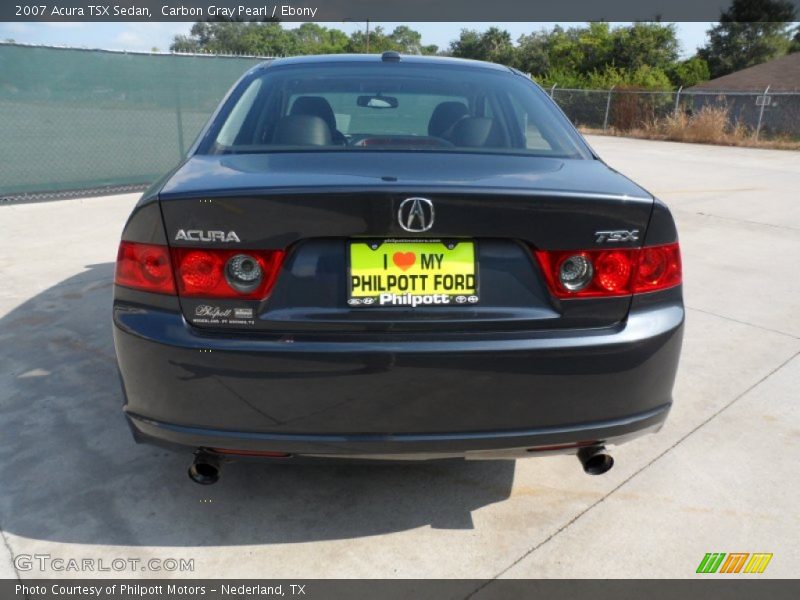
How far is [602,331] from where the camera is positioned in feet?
6.35

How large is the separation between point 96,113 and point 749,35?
173 ft

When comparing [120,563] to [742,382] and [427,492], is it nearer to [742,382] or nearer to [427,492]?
[427,492]

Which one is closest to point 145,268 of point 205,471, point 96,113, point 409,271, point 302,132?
point 205,471

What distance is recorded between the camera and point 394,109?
10.8ft

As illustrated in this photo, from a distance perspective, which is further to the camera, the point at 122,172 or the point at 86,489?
the point at 122,172

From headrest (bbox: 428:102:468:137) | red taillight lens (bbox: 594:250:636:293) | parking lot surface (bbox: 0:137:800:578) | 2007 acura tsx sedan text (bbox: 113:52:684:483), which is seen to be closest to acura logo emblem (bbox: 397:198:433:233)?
2007 acura tsx sedan text (bbox: 113:52:684:483)

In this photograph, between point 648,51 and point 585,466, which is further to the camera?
point 648,51

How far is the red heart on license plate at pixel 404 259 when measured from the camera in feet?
6.00

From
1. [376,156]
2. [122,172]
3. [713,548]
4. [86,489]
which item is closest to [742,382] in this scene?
[713,548]

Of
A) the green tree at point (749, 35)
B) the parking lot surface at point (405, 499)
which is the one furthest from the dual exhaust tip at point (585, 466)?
the green tree at point (749, 35)

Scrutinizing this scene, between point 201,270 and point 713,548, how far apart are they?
73.2 inches

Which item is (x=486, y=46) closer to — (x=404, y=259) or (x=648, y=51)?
(x=648, y=51)

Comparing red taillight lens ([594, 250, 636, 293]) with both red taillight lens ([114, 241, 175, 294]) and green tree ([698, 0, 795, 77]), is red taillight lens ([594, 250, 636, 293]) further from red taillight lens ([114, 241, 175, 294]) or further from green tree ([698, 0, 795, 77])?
green tree ([698, 0, 795, 77])

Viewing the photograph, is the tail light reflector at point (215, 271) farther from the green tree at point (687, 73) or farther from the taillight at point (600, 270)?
the green tree at point (687, 73)
